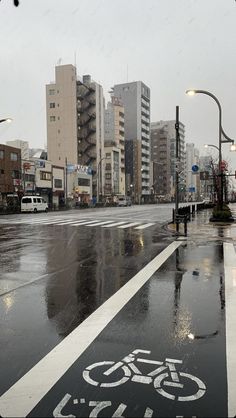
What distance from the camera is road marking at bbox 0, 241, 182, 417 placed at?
3430 millimetres

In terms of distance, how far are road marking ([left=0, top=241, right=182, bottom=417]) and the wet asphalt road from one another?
8 cm

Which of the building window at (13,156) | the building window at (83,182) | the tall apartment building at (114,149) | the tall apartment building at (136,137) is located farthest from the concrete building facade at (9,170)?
the tall apartment building at (136,137)

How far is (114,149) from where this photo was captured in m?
101

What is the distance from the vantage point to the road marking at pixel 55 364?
11.3 feet

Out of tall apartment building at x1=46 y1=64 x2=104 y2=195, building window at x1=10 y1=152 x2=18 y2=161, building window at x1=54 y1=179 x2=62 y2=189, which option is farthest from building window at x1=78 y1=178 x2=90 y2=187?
building window at x1=10 y1=152 x2=18 y2=161

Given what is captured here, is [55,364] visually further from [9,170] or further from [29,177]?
[29,177]

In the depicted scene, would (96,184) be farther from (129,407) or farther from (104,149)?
(129,407)

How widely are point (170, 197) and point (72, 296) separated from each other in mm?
139761

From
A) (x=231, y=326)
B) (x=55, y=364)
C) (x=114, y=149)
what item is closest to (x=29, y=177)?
(x=114, y=149)

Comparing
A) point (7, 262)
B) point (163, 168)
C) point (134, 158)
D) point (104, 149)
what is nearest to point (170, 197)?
point (163, 168)

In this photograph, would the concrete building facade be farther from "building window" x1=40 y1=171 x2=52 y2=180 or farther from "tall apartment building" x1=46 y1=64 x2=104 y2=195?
"tall apartment building" x1=46 y1=64 x2=104 y2=195

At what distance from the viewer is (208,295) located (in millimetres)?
7094

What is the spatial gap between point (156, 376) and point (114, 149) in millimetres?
98917

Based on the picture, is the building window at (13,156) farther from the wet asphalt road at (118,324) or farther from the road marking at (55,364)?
the road marking at (55,364)
